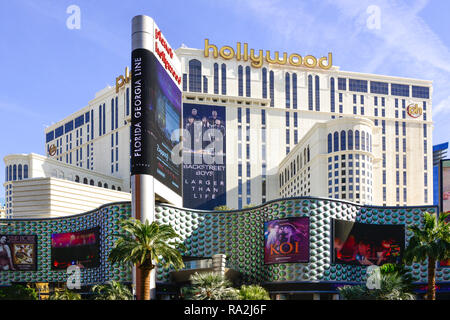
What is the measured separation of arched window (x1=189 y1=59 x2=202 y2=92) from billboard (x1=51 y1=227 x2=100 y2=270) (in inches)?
3603

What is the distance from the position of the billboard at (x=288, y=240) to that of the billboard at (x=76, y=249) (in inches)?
1103

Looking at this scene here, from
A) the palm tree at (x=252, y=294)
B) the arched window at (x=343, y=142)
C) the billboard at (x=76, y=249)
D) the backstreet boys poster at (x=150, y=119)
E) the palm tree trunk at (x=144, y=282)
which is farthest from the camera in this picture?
the arched window at (x=343, y=142)

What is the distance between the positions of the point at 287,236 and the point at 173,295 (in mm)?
19498

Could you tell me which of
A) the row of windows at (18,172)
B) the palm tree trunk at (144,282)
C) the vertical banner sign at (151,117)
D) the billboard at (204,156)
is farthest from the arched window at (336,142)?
the palm tree trunk at (144,282)

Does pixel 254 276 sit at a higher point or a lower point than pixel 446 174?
lower

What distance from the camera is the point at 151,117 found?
287 ft

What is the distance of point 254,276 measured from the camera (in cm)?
10006

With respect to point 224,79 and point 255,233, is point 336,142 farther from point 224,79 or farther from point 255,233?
point 255,233

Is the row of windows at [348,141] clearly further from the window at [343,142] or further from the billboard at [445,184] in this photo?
the billboard at [445,184]

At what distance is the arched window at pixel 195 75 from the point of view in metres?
194

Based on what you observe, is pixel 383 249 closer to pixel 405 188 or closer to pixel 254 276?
pixel 254 276

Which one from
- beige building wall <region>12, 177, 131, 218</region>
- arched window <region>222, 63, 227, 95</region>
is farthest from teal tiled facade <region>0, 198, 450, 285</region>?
arched window <region>222, 63, 227, 95</region>

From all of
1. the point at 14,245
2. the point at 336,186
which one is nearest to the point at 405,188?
the point at 336,186
